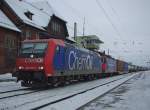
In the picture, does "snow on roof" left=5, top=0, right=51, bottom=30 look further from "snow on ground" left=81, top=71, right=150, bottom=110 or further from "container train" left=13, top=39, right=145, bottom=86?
"snow on ground" left=81, top=71, right=150, bottom=110

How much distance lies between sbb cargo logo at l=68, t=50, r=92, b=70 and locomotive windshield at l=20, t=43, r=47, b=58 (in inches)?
140

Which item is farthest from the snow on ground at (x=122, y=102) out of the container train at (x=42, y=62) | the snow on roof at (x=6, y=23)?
the snow on roof at (x=6, y=23)

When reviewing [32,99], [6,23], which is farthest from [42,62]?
[6,23]

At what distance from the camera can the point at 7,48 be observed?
119ft

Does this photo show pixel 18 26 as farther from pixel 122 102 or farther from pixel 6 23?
pixel 122 102

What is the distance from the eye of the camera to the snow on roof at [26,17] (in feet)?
131

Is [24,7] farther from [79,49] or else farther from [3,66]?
[79,49]

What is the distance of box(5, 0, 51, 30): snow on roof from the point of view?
40.0 m

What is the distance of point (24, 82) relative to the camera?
A: 17.5 meters

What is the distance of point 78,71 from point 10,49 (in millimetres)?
15839

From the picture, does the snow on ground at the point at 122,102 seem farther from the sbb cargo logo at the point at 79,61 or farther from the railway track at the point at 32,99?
the sbb cargo logo at the point at 79,61

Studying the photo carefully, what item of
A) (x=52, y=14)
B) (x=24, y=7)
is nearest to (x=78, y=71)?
(x=24, y=7)

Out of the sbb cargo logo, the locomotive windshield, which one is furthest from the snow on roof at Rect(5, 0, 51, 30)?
the locomotive windshield

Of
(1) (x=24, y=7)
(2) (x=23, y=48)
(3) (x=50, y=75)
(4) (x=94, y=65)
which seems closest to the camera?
(3) (x=50, y=75)
